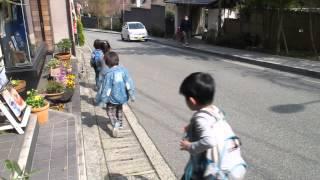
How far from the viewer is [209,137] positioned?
2574 millimetres

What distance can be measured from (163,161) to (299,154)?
191 cm

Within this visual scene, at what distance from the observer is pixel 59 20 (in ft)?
46.5

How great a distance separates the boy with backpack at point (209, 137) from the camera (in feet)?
8.56

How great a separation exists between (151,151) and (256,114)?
2.64m

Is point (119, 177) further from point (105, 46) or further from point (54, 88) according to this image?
point (105, 46)

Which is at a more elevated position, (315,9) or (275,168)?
(315,9)

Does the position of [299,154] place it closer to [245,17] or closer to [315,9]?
[315,9]

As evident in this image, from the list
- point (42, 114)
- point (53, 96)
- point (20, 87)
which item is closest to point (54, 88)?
point (53, 96)

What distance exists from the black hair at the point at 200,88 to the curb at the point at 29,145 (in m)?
2.39

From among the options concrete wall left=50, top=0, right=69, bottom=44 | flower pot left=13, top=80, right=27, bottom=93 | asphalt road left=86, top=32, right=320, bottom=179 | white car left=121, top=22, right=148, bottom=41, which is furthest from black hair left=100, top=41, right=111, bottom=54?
white car left=121, top=22, right=148, bottom=41

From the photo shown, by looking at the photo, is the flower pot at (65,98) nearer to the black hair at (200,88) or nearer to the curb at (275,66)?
the black hair at (200,88)

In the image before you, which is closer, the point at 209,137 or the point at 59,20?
the point at 209,137

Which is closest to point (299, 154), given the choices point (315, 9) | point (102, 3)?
point (315, 9)

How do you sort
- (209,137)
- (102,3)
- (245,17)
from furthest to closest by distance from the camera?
1. (102,3)
2. (245,17)
3. (209,137)
